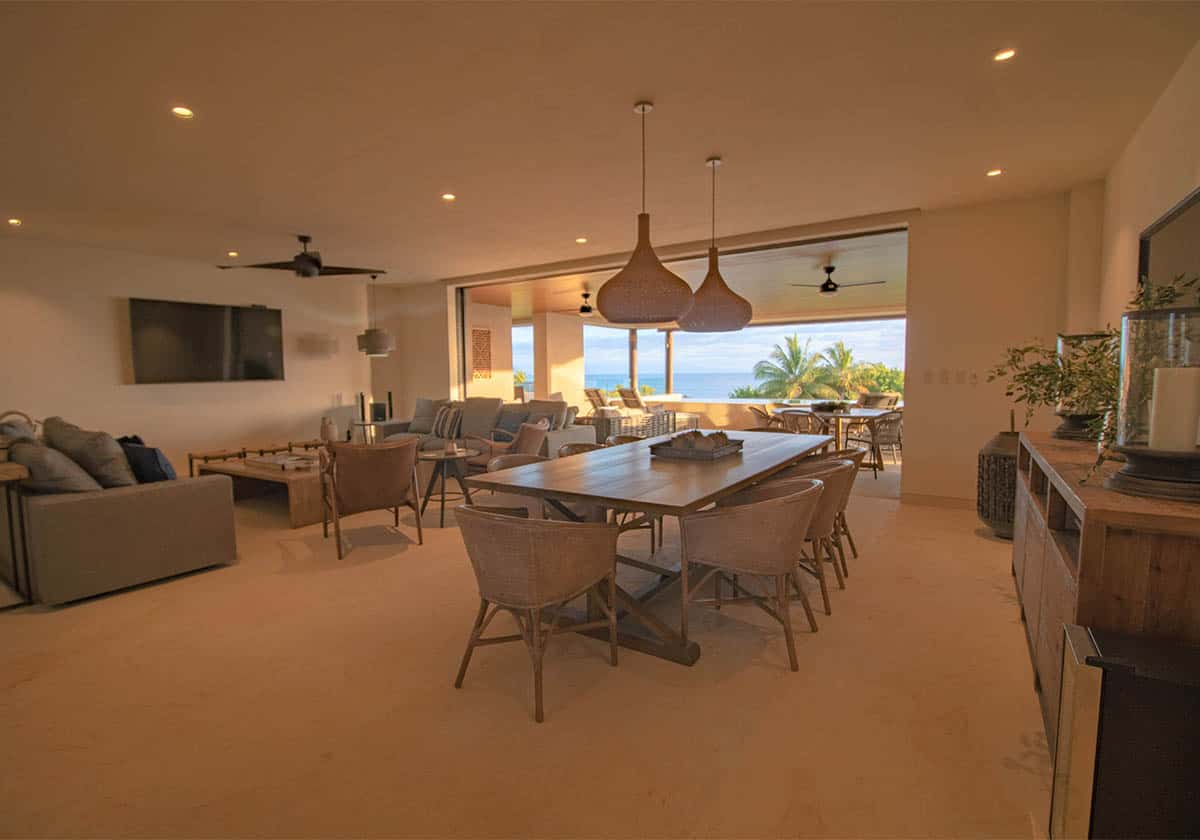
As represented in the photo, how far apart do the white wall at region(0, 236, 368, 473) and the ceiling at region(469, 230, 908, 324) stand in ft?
7.61

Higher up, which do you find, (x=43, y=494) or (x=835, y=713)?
(x=43, y=494)

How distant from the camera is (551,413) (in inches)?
260

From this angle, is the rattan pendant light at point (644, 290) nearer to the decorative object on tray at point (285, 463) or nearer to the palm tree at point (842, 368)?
the decorative object on tray at point (285, 463)

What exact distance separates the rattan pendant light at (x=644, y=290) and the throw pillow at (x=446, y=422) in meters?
4.20

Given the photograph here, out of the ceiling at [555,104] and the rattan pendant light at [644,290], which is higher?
the ceiling at [555,104]

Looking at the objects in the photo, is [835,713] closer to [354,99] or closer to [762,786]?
[762,786]

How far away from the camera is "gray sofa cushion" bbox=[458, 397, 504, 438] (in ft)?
22.6

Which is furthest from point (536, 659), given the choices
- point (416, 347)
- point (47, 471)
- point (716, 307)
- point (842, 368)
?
point (842, 368)

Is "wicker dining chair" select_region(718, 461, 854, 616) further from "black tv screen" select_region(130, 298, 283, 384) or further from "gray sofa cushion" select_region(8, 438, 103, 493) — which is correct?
"black tv screen" select_region(130, 298, 283, 384)

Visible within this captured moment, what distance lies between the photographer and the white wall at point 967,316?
4.65 meters

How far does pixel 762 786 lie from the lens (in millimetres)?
1764

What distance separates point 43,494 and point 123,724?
5.88ft

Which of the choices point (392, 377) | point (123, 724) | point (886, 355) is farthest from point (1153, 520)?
point (886, 355)

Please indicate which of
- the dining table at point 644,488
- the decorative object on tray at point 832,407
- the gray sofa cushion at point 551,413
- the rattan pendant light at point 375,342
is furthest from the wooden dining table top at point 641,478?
the rattan pendant light at point 375,342
